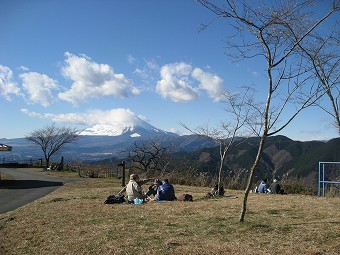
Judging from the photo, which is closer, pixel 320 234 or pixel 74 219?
pixel 320 234

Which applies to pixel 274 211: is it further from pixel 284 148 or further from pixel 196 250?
pixel 284 148

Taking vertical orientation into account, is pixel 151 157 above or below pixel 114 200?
above

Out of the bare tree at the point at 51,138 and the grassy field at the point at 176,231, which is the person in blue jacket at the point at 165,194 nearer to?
the grassy field at the point at 176,231

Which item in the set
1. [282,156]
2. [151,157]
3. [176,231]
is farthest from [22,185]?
[282,156]

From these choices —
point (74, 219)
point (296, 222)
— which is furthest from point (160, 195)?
point (296, 222)

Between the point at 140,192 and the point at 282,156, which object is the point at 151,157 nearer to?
the point at 140,192

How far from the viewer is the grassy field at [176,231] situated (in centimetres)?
612

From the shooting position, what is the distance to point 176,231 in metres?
7.44

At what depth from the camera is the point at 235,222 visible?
788 centimetres

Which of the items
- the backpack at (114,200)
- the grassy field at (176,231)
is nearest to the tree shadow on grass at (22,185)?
the backpack at (114,200)

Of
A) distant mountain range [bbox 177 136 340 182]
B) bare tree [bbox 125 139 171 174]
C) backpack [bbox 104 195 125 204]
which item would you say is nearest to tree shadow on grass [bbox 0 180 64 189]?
bare tree [bbox 125 139 171 174]

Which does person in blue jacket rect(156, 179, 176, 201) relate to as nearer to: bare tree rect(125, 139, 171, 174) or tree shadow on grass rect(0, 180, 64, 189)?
tree shadow on grass rect(0, 180, 64, 189)

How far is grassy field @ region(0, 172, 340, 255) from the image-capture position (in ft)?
Result: 20.1

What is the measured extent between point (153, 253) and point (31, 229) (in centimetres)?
400
